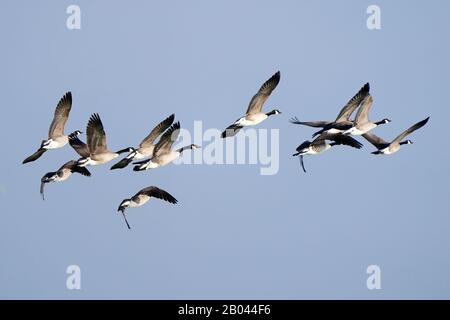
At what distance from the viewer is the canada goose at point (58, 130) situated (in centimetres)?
2872

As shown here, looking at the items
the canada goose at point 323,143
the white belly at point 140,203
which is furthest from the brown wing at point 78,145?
the canada goose at point 323,143

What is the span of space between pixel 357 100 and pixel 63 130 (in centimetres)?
605

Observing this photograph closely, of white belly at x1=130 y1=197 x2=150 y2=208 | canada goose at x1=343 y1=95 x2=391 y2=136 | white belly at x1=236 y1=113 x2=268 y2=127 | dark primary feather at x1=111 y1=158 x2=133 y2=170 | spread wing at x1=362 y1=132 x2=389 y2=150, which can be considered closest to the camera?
dark primary feather at x1=111 y1=158 x2=133 y2=170

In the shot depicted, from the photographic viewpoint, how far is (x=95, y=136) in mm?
28031

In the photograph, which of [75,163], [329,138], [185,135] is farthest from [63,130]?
[329,138]

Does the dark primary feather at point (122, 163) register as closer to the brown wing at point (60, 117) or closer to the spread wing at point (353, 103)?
the brown wing at point (60, 117)

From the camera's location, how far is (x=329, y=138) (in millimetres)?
29266

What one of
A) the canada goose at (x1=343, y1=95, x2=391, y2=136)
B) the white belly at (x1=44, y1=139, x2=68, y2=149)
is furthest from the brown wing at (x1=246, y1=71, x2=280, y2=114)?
the white belly at (x1=44, y1=139, x2=68, y2=149)

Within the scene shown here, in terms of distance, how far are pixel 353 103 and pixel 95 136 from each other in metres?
5.34

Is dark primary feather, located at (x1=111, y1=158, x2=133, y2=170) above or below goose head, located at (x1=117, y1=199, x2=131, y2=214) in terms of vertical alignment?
above

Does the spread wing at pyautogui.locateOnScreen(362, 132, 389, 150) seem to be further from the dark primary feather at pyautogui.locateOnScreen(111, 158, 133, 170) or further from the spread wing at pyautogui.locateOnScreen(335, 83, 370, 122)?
the dark primary feather at pyautogui.locateOnScreen(111, 158, 133, 170)

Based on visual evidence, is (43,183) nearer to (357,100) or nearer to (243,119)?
(243,119)

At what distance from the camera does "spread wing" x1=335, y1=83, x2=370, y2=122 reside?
1129 inches

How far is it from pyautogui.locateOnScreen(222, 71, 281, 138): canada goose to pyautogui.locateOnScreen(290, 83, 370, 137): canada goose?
31.5 inches
